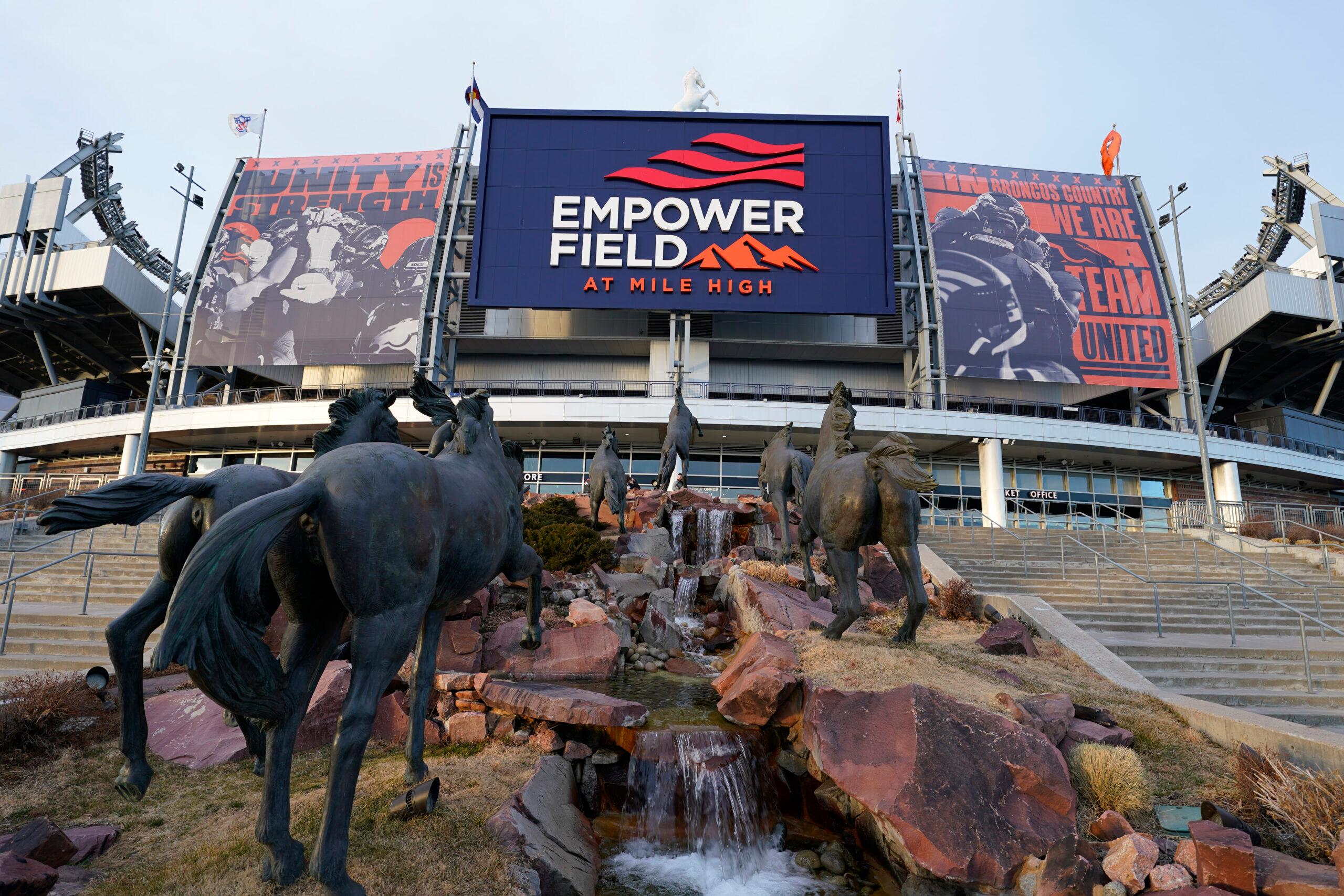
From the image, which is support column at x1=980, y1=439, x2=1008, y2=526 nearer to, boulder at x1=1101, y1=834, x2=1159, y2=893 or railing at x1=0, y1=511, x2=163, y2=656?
boulder at x1=1101, y1=834, x2=1159, y2=893

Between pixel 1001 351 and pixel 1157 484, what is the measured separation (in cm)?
1090

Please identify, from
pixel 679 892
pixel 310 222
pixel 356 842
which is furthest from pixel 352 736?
pixel 310 222

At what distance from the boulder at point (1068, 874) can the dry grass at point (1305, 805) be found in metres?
1.41

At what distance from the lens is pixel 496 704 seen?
618cm

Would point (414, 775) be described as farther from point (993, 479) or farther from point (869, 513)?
point (993, 479)

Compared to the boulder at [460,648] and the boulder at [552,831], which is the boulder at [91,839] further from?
the boulder at [460,648]

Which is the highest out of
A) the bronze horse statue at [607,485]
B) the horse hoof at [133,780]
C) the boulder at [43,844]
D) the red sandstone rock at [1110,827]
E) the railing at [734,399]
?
the railing at [734,399]

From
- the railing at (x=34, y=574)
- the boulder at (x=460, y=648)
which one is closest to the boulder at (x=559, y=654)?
the boulder at (x=460, y=648)

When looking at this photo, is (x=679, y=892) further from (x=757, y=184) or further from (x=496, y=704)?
(x=757, y=184)

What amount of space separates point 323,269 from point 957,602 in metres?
35.5

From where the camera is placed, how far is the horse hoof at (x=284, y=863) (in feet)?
10.5

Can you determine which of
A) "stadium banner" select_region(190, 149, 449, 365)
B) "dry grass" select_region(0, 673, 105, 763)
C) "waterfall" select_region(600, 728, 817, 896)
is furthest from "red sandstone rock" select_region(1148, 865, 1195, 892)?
"stadium banner" select_region(190, 149, 449, 365)

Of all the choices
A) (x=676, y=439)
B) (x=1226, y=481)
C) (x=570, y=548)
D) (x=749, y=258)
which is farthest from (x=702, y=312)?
(x=1226, y=481)

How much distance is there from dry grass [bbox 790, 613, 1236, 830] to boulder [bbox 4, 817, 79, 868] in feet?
17.2
